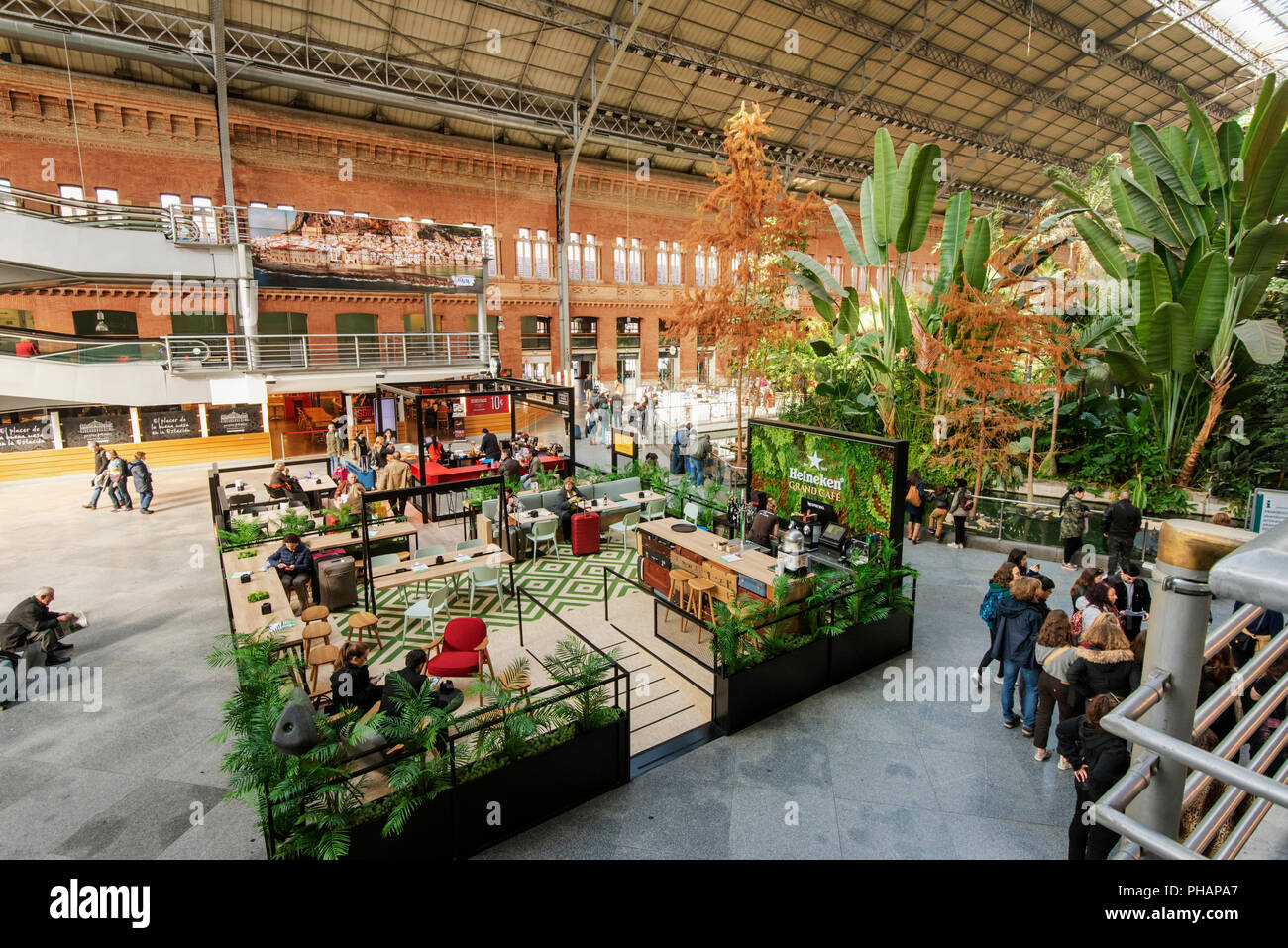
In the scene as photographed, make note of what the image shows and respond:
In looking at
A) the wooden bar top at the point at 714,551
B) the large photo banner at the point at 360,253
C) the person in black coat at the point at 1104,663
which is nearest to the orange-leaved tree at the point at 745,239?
the wooden bar top at the point at 714,551

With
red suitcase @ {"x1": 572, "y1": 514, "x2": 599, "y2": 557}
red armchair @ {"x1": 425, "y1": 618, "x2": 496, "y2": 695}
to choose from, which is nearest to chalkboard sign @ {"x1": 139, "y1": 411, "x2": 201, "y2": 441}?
red suitcase @ {"x1": 572, "y1": 514, "x2": 599, "y2": 557}

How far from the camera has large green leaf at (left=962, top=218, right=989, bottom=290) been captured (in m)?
14.3

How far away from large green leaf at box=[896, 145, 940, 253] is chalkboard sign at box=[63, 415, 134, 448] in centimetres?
2380

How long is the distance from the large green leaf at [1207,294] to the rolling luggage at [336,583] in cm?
1562

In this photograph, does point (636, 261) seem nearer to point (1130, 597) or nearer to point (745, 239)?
point (745, 239)

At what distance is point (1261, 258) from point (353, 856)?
629 inches

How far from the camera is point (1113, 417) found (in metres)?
15.7

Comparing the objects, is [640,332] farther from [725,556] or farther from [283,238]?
[725,556]

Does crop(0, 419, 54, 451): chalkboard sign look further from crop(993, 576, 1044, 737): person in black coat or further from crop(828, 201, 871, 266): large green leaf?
crop(993, 576, 1044, 737): person in black coat

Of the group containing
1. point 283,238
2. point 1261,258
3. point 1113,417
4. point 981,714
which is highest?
point 283,238

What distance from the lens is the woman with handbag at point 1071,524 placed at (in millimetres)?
11961

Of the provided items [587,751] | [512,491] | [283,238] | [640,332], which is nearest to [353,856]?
[587,751]
